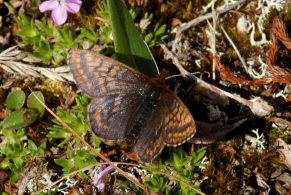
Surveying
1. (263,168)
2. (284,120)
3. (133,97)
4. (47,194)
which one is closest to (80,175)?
(47,194)

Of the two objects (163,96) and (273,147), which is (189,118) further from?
(273,147)

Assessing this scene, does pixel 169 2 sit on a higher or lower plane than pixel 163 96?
higher

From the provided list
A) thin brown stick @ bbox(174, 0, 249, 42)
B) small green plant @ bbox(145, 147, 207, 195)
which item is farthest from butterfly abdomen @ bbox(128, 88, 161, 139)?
thin brown stick @ bbox(174, 0, 249, 42)

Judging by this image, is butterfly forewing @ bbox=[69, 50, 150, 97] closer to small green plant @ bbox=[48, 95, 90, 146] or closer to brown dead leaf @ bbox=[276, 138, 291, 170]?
small green plant @ bbox=[48, 95, 90, 146]

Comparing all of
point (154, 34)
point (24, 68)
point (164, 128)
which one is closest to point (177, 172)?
point (164, 128)

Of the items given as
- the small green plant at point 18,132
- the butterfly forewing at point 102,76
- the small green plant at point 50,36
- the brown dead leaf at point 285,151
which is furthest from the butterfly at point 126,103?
the brown dead leaf at point 285,151

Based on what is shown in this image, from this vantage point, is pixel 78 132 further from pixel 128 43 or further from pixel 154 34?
pixel 154 34

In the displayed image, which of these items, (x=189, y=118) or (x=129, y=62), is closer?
(x=189, y=118)
